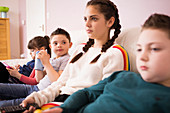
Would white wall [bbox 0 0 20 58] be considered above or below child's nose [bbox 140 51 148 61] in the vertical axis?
above

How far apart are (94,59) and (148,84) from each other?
1.39 feet

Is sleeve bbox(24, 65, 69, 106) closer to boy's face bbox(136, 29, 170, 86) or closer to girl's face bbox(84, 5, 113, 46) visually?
girl's face bbox(84, 5, 113, 46)

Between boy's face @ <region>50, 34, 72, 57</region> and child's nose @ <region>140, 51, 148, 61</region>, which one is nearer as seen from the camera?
child's nose @ <region>140, 51, 148, 61</region>

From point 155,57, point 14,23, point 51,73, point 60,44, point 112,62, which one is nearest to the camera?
point 155,57

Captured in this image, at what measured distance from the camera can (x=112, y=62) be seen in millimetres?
962

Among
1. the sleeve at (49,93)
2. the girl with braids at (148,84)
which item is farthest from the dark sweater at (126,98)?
the sleeve at (49,93)

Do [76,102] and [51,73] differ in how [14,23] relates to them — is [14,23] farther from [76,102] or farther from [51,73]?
[76,102]

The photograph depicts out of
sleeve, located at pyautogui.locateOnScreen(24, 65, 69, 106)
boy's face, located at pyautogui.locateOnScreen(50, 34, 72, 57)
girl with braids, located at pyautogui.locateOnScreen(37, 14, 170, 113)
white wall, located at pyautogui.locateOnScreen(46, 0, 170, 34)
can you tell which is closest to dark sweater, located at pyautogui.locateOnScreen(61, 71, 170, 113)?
girl with braids, located at pyautogui.locateOnScreen(37, 14, 170, 113)

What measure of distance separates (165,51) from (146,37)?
0.09m

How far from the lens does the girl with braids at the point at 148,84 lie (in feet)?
1.97

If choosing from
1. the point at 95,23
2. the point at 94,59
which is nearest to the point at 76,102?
the point at 94,59

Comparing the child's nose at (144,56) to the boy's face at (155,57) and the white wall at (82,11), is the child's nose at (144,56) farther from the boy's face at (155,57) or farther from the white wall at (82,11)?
the white wall at (82,11)

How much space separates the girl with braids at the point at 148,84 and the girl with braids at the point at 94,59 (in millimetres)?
246

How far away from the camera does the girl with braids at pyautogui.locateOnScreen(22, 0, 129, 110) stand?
3.15 feet
